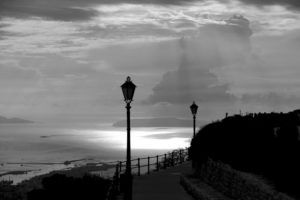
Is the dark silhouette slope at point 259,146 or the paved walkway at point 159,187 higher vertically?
the dark silhouette slope at point 259,146

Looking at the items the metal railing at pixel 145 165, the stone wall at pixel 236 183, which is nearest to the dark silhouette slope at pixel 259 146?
the stone wall at pixel 236 183

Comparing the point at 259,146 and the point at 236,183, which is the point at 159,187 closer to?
the point at 259,146

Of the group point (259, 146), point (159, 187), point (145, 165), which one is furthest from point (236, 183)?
point (145, 165)

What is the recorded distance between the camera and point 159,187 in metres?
26.0

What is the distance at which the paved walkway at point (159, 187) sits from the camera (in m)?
22.8

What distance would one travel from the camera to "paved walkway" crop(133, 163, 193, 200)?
2277 centimetres

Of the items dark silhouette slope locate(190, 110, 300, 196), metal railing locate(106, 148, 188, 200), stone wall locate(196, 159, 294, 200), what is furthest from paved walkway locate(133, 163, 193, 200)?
dark silhouette slope locate(190, 110, 300, 196)

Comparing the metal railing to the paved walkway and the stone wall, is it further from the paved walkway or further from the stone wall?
the stone wall

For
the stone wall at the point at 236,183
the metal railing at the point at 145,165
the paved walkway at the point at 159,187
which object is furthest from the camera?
the paved walkway at the point at 159,187

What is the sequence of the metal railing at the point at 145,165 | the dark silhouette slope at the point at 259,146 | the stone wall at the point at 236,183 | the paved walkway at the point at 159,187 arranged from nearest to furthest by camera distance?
1. the stone wall at the point at 236,183
2. the dark silhouette slope at the point at 259,146
3. the metal railing at the point at 145,165
4. the paved walkway at the point at 159,187

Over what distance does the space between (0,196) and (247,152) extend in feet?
285

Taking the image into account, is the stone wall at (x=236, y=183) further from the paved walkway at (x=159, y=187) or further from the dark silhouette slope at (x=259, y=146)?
the paved walkway at (x=159, y=187)

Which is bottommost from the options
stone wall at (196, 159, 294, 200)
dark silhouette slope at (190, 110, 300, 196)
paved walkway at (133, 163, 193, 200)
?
paved walkway at (133, 163, 193, 200)

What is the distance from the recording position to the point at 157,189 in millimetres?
25250
